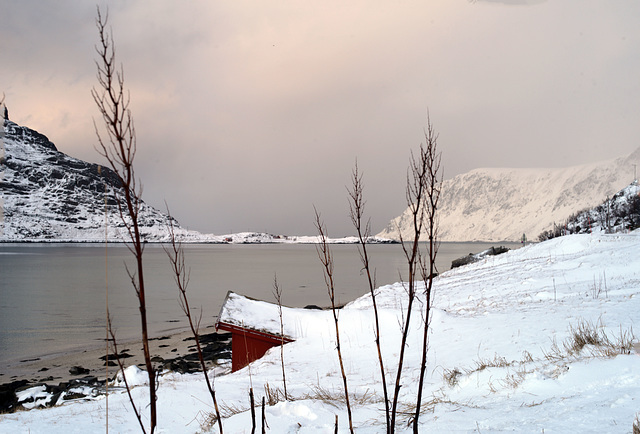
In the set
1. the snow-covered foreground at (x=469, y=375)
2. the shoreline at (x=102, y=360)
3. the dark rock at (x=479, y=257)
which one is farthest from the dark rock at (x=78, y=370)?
the dark rock at (x=479, y=257)

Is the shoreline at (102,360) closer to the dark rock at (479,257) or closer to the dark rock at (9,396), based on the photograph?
the dark rock at (9,396)

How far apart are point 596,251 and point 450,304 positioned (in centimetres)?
751

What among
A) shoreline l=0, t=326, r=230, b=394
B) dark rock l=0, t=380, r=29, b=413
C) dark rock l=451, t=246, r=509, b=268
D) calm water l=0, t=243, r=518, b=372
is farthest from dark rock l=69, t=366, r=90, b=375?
dark rock l=451, t=246, r=509, b=268

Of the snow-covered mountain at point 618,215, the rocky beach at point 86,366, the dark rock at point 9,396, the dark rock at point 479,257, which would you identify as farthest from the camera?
the snow-covered mountain at point 618,215

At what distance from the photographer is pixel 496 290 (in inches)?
506

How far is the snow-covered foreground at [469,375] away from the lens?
2.93 metres

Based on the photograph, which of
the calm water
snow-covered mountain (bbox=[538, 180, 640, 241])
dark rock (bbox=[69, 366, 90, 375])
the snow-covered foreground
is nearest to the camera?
the snow-covered foreground

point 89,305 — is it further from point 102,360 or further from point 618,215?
point 618,215

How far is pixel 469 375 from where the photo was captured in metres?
4.59

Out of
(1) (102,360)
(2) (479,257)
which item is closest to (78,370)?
(1) (102,360)

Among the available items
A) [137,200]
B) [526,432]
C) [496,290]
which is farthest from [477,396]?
[496,290]

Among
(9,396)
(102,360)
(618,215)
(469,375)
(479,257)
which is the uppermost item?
(618,215)

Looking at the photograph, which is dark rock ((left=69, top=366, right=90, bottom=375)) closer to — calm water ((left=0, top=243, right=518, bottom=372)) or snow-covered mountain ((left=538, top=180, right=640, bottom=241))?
calm water ((left=0, top=243, right=518, bottom=372))

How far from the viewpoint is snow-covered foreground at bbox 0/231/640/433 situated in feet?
9.62
